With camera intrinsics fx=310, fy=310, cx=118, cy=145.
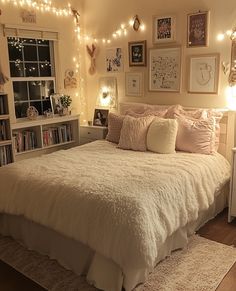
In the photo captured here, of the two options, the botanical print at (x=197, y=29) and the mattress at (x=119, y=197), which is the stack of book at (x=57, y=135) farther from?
the botanical print at (x=197, y=29)

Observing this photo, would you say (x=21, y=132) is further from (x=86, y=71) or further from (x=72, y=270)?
(x=72, y=270)

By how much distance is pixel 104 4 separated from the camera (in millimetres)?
4375

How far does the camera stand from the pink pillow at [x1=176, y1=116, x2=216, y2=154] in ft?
10.5

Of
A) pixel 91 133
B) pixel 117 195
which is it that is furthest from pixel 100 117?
pixel 117 195

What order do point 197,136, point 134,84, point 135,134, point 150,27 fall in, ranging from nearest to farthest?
point 197,136, point 135,134, point 150,27, point 134,84

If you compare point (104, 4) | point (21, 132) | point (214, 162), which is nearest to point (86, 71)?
point (104, 4)

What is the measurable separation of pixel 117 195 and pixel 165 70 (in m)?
2.26

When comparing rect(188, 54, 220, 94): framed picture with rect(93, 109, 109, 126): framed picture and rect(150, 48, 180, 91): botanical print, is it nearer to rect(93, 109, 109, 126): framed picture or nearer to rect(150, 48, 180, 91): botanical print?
rect(150, 48, 180, 91): botanical print

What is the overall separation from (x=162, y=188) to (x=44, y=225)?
0.95 m

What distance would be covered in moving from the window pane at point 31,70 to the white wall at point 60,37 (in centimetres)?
31

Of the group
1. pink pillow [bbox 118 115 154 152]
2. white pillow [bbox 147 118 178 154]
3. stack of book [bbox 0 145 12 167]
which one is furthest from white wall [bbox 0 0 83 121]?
white pillow [bbox 147 118 178 154]

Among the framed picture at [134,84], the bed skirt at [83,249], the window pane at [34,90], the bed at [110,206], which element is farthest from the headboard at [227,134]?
the window pane at [34,90]

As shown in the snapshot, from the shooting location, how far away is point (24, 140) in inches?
157

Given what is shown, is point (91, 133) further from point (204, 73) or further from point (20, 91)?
point (204, 73)
